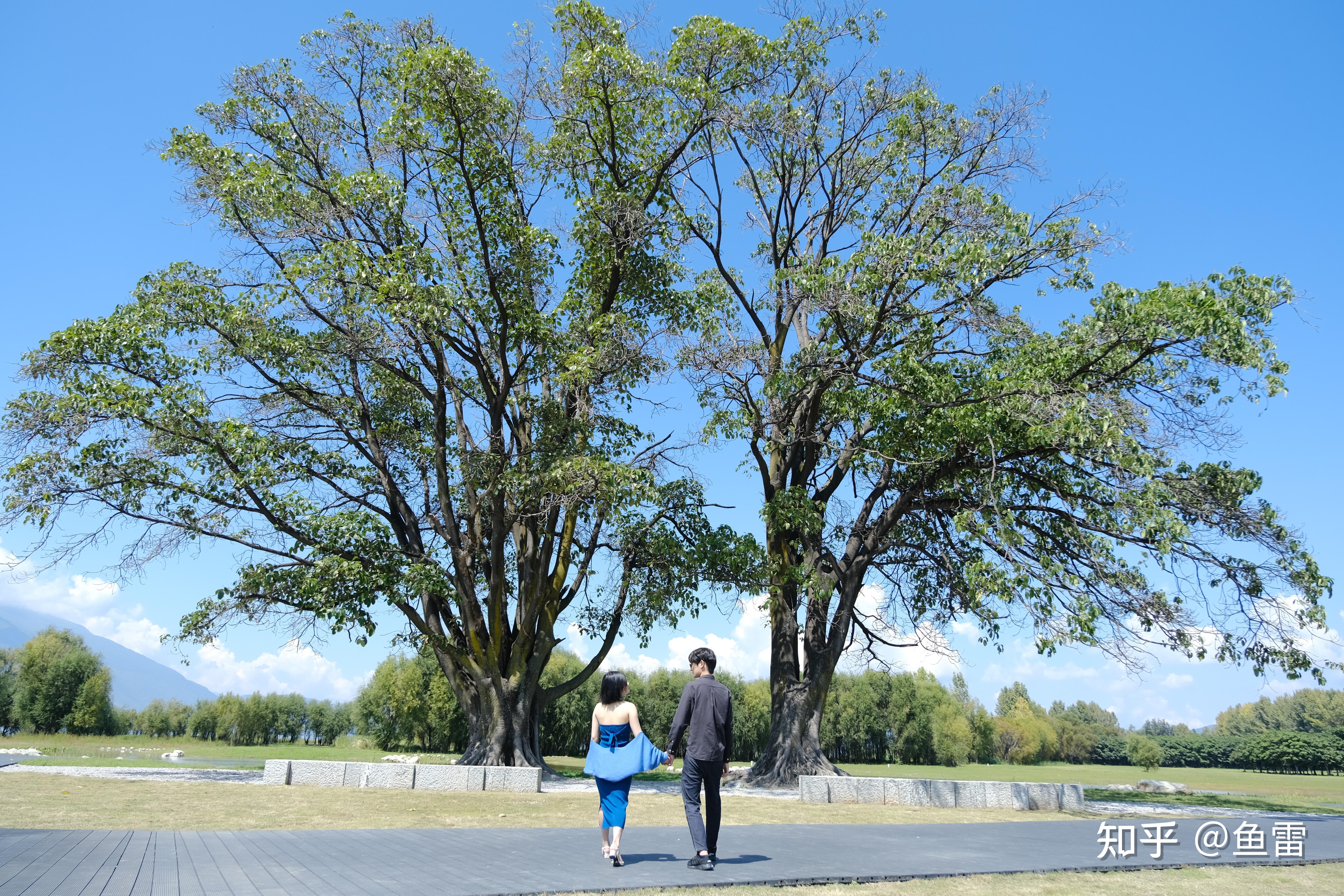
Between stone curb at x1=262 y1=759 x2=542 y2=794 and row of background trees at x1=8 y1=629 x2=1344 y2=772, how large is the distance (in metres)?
22.4

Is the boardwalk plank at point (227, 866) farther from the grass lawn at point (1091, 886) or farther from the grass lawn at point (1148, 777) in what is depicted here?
the grass lawn at point (1148, 777)

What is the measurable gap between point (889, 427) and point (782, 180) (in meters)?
7.47

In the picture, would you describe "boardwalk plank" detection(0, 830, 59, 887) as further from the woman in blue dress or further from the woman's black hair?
the woman's black hair

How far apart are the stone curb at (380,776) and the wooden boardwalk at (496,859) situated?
5.50 meters

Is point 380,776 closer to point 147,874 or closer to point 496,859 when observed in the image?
point 496,859

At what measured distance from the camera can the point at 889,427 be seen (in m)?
17.2

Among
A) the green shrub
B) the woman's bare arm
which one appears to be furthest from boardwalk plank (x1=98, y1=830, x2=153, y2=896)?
the green shrub

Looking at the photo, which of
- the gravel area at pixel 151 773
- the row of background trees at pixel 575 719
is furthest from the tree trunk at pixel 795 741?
the row of background trees at pixel 575 719

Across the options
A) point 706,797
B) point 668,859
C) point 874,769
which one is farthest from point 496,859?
point 874,769

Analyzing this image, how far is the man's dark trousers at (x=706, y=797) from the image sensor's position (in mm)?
A: 6832

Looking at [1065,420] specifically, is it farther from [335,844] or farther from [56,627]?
[56,627]

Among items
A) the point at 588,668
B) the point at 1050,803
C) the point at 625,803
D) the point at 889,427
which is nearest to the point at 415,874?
the point at 625,803

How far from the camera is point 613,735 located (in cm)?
714

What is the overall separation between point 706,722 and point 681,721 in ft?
0.85
